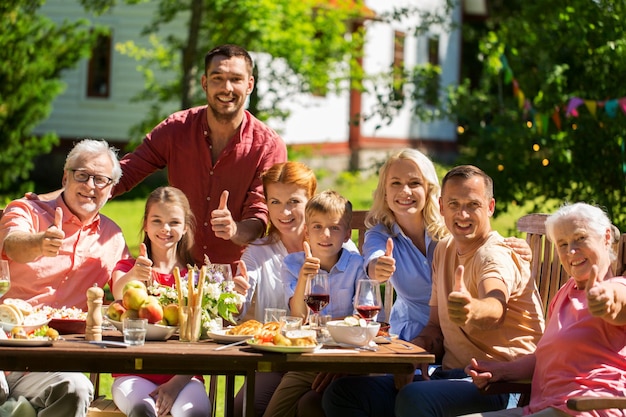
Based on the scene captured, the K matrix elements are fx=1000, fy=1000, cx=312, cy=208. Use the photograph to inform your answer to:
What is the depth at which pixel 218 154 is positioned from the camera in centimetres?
599

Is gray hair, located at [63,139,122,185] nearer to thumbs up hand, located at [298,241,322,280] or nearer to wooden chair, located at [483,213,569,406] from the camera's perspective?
thumbs up hand, located at [298,241,322,280]

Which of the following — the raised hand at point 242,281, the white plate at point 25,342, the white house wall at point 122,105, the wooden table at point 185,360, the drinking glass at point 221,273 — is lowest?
the wooden table at point 185,360

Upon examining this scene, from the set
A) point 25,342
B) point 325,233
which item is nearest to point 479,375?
point 325,233

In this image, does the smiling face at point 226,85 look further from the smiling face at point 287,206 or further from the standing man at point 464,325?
the standing man at point 464,325

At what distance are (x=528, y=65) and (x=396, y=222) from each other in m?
5.16

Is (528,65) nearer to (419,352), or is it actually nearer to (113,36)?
(419,352)

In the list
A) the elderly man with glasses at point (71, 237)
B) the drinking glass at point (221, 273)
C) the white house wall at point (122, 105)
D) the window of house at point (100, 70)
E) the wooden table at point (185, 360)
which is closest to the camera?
the wooden table at point (185, 360)

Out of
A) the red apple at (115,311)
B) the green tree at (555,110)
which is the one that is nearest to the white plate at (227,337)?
the red apple at (115,311)

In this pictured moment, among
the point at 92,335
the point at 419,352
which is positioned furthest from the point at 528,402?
the point at 92,335

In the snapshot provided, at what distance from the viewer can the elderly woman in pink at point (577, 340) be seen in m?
3.97

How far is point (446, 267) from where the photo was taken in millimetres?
4754

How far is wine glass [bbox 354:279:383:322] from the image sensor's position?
4.19m

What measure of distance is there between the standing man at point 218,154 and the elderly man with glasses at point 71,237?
77cm

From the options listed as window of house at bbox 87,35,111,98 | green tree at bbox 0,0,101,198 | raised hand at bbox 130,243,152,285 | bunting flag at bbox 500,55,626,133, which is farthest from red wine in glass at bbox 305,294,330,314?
window of house at bbox 87,35,111,98
